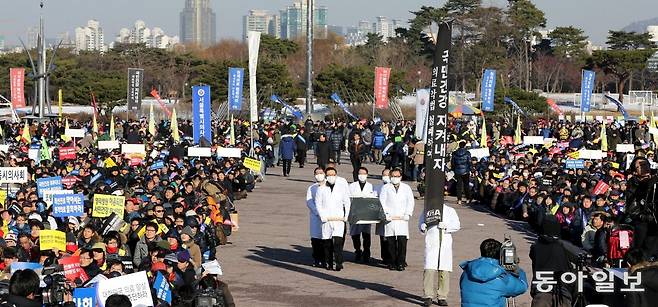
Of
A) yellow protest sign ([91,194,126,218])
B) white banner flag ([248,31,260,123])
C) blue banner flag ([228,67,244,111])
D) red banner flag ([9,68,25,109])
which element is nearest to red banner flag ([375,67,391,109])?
blue banner flag ([228,67,244,111])

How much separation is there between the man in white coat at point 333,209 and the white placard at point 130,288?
5.46m

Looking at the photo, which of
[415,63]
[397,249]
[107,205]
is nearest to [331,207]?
[397,249]

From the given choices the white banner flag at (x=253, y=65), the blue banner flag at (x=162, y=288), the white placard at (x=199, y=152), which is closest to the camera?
the blue banner flag at (x=162, y=288)

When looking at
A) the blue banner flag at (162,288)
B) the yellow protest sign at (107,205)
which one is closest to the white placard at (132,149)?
the yellow protest sign at (107,205)

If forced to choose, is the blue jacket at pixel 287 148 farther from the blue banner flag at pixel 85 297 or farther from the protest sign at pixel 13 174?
the blue banner flag at pixel 85 297

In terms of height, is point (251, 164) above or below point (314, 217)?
below

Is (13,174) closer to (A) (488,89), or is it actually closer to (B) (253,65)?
(B) (253,65)

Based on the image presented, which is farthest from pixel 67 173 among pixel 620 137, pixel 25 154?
pixel 620 137

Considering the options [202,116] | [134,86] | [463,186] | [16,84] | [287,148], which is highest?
[134,86]

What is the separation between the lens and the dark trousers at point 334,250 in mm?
14648

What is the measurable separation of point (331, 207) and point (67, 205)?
11.6 ft

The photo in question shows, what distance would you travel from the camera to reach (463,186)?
23.9 metres

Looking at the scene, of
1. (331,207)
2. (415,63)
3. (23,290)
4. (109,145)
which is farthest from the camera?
(415,63)

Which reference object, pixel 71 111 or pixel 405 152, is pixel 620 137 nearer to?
pixel 405 152
